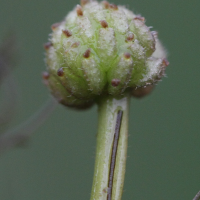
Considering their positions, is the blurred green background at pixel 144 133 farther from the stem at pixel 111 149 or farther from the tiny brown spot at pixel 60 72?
the tiny brown spot at pixel 60 72

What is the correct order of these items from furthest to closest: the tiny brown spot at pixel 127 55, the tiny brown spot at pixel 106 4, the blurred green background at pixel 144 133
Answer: the blurred green background at pixel 144 133
the tiny brown spot at pixel 106 4
the tiny brown spot at pixel 127 55

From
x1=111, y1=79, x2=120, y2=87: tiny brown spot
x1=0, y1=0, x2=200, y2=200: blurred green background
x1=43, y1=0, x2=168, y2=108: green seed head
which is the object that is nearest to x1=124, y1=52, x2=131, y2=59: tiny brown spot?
x1=43, y1=0, x2=168, y2=108: green seed head

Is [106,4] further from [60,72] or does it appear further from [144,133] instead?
[144,133]

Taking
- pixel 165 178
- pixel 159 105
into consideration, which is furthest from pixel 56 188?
pixel 159 105

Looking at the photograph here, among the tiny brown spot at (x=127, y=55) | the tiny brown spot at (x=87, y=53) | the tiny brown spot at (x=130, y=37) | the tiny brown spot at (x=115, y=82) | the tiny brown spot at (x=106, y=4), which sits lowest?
the tiny brown spot at (x=115, y=82)

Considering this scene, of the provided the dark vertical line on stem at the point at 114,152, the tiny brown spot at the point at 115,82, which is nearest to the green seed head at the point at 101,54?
the tiny brown spot at the point at 115,82

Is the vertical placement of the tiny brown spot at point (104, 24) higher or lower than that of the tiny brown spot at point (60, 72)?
higher
